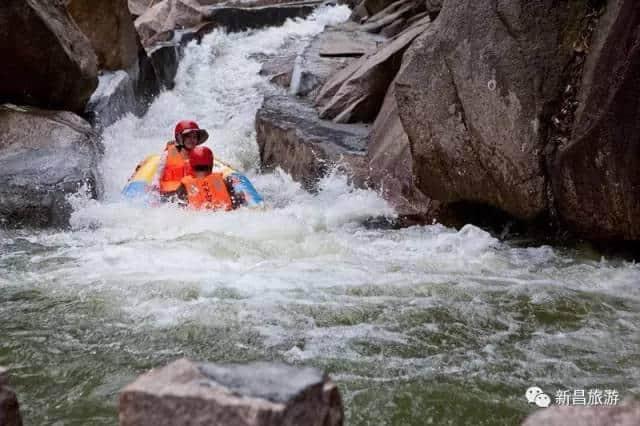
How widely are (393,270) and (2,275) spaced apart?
2486 mm

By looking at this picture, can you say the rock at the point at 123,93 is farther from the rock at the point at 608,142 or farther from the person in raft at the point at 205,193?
the rock at the point at 608,142

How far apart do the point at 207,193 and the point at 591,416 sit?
5.59 meters

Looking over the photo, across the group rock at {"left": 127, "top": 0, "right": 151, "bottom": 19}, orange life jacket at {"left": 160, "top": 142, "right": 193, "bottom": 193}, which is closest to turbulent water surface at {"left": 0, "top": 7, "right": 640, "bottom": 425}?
orange life jacket at {"left": 160, "top": 142, "right": 193, "bottom": 193}

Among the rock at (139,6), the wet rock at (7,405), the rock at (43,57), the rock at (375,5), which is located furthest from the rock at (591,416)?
the rock at (139,6)

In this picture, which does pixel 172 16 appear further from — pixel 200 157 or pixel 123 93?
pixel 200 157

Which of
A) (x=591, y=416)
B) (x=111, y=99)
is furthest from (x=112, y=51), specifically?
(x=591, y=416)

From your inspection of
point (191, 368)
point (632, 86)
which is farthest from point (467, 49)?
point (191, 368)

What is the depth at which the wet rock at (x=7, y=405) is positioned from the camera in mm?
1838

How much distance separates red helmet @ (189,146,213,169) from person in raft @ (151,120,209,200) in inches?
3.8

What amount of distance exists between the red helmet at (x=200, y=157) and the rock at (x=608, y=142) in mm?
3616

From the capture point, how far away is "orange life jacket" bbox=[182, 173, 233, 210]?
6.80 m

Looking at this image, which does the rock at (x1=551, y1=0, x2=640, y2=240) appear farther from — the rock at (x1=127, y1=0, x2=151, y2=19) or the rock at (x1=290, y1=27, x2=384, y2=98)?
the rock at (x1=127, y1=0, x2=151, y2=19)

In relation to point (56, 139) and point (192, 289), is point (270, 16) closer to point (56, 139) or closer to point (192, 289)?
point (56, 139)

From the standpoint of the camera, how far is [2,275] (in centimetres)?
466
